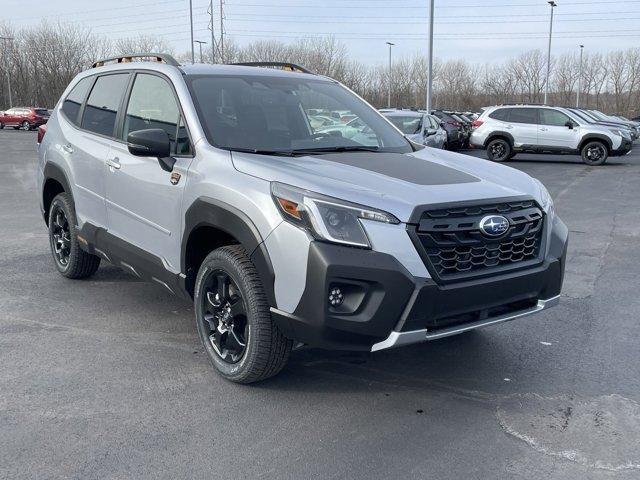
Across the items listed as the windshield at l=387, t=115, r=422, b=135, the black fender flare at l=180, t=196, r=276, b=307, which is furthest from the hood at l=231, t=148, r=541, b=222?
the windshield at l=387, t=115, r=422, b=135

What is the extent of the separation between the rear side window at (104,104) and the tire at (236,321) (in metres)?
1.77

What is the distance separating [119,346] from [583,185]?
12.5 m

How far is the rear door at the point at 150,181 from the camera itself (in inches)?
164

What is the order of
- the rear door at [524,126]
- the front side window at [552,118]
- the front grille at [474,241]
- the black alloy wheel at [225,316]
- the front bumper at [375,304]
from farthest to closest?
the rear door at [524,126] < the front side window at [552,118] < the black alloy wheel at [225,316] < the front grille at [474,241] < the front bumper at [375,304]

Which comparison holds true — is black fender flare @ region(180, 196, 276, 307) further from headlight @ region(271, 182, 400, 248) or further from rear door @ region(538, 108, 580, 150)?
rear door @ region(538, 108, 580, 150)

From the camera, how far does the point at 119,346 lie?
14.9 ft

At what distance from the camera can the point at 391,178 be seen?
3.63m

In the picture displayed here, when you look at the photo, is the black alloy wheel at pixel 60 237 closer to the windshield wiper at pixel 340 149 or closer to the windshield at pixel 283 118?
the windshield at pixel 283 118

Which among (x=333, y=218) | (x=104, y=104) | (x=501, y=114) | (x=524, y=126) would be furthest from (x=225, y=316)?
(x=501, y=114)

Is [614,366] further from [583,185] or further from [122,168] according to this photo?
[583,185]

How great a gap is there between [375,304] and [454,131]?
21870 mm

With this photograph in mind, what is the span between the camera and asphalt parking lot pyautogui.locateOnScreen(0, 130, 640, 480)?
3.09 metres

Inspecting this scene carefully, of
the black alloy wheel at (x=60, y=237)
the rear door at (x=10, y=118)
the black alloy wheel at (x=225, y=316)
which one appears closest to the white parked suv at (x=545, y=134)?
the black alloy wheel at (x=60, y=237)

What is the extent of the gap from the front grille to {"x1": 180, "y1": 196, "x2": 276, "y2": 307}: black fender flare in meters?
0.80
